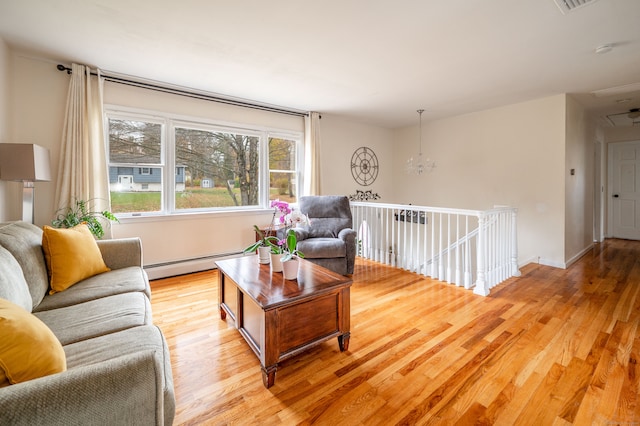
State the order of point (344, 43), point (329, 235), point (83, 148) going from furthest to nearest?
point (329, 235) < point (83, 148) < point (344, 43)

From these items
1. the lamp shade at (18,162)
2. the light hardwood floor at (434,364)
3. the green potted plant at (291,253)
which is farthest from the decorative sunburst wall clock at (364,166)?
the lamp shade at (18,162)

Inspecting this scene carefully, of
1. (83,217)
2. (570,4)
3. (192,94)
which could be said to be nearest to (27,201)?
(83,217)

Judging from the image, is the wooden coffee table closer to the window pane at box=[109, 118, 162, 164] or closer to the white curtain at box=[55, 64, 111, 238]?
the white curtain at box=[55, 64, 111, 238]

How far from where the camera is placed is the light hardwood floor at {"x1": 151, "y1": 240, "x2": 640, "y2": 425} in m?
1.43

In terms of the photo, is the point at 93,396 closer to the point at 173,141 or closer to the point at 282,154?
the point at 173,141

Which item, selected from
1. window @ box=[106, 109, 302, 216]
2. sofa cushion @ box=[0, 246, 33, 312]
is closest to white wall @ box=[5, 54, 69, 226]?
window @ box=[106, 109, 302, 216]

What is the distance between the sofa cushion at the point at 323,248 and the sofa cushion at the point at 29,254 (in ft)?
7.16

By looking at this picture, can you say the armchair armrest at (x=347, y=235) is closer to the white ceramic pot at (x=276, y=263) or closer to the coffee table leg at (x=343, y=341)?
the white ceramic pot at (x=276, y=263)

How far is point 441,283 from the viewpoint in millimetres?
3289

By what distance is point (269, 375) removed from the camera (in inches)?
63.0

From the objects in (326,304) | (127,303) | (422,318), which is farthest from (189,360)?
(422,318)

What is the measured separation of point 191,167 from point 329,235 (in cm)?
209

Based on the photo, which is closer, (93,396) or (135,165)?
(93,396)

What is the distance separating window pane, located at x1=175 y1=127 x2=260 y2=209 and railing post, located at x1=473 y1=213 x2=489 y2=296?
307 centimetres
